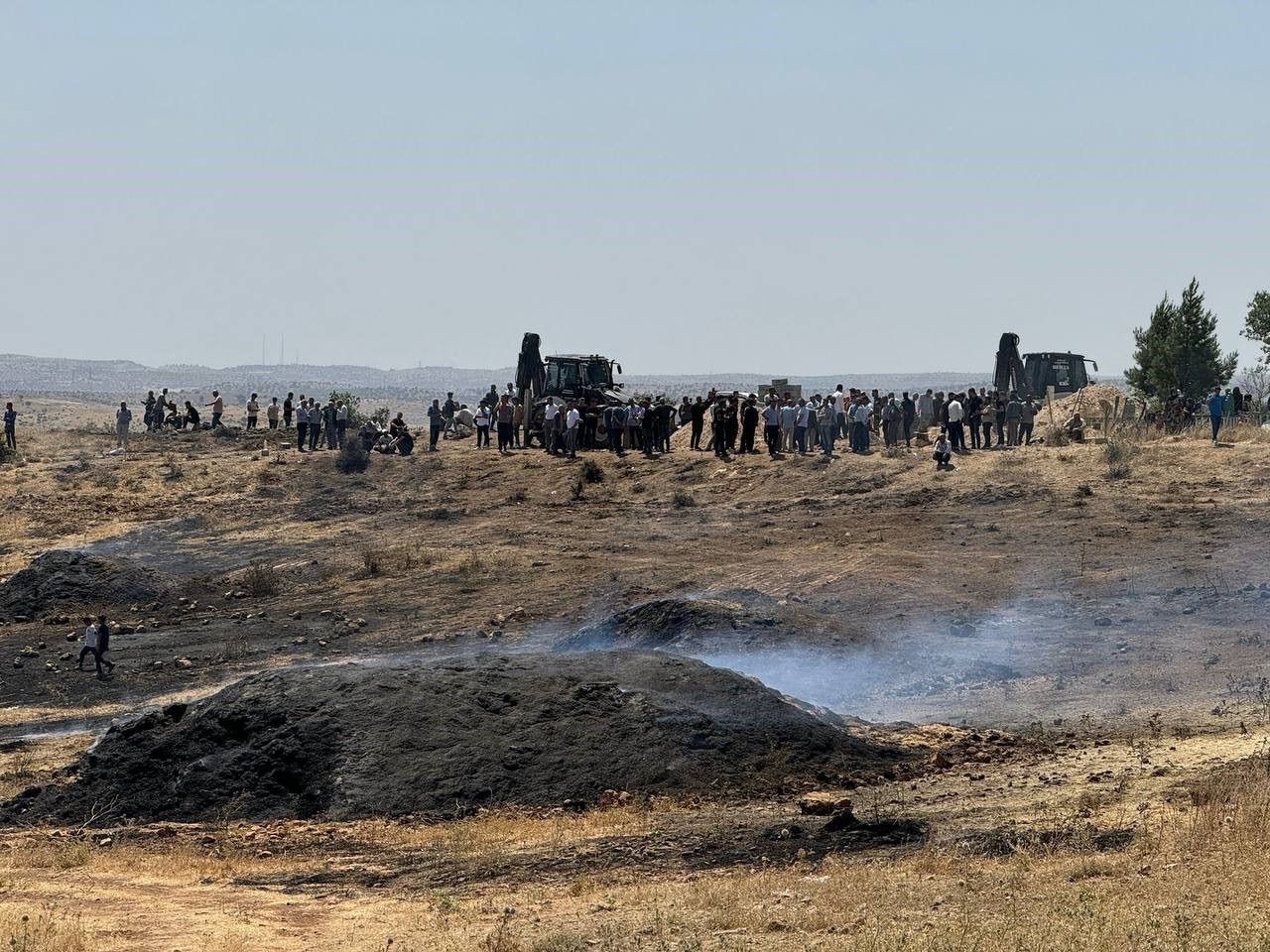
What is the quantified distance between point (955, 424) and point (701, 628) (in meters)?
16.0

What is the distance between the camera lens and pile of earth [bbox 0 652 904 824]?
593 inches

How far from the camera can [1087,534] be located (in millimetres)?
26672

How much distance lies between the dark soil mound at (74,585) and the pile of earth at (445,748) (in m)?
9.72

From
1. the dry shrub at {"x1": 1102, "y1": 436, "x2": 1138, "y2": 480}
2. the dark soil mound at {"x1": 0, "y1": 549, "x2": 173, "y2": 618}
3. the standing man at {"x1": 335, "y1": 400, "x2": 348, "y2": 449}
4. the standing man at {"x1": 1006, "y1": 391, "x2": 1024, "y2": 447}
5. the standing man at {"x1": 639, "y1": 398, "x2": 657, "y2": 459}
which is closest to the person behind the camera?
the dark soil mound at {"x1": 0, "y1": 549, "x2": 173, "y2": 618}

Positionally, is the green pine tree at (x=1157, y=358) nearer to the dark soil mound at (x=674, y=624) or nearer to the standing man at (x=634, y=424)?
the standing man at (x=634, y=424)

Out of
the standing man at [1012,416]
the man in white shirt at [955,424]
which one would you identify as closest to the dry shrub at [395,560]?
the man in white shirt at [955,424]

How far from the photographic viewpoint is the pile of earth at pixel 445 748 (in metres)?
15.1

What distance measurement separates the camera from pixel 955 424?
115ft

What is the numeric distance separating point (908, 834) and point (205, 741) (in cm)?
712

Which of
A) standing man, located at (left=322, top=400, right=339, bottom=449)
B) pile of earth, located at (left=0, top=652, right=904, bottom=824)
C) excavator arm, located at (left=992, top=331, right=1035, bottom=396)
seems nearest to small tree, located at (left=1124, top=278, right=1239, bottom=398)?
excavator arm, located at (left=992, top=331, right=1035, bottom=396)

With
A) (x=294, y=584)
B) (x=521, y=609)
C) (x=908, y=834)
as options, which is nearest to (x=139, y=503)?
(x=294, y=584)

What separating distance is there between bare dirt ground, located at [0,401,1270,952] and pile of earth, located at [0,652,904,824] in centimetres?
45

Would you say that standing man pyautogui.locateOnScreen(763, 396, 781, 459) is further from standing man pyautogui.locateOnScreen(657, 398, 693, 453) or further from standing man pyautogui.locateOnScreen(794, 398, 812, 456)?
standing man pyautogui.locateOnScreen(657, 398, 693, 453)

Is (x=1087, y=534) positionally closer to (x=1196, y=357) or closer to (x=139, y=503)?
(x=139, y=503)
